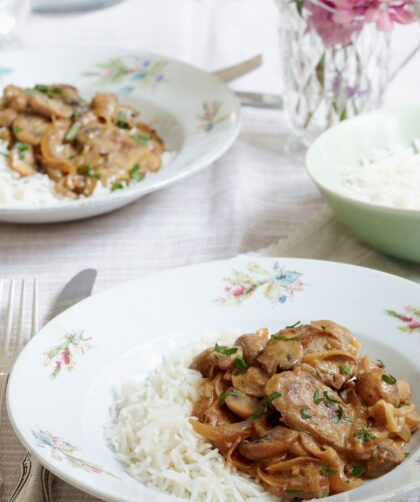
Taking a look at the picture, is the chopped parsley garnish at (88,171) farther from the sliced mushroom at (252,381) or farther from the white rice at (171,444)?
the sliced mushroom at (252,381)

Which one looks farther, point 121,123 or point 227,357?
point 121,123

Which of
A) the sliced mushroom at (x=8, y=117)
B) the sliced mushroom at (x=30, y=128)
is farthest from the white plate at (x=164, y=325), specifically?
the sliced mushroom at (x=8, y=117)

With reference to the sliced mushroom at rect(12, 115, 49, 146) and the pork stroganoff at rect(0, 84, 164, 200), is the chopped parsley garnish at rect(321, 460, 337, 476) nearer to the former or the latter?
the pork stroganoff at rect(0, 84, 164, 200)

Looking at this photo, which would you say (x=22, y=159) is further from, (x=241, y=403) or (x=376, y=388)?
(x=376, y=388)

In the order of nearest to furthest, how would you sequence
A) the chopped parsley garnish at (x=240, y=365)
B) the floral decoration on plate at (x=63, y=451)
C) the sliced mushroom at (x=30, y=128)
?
the floral decoration on plate at (x=63, y=451) → the chopped parsley garnish at (x=240, y=365) → the sliced mushroom at (x=30, y=128)

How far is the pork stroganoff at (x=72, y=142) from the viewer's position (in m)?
2.80

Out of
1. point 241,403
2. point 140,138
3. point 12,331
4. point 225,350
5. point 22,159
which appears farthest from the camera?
point 140,138

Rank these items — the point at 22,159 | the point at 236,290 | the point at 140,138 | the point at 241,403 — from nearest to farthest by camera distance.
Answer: the point at 241,403 → the point at 236,290 → the point at 22,159 → the point at 140,138

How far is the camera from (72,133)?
9.56 feet

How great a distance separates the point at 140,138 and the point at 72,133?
0.77 ft

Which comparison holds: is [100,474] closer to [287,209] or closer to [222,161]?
[287,209]

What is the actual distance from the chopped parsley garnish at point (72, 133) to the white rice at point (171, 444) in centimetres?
121

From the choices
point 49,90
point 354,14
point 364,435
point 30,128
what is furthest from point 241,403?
point 49,90

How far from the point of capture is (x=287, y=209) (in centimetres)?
283
